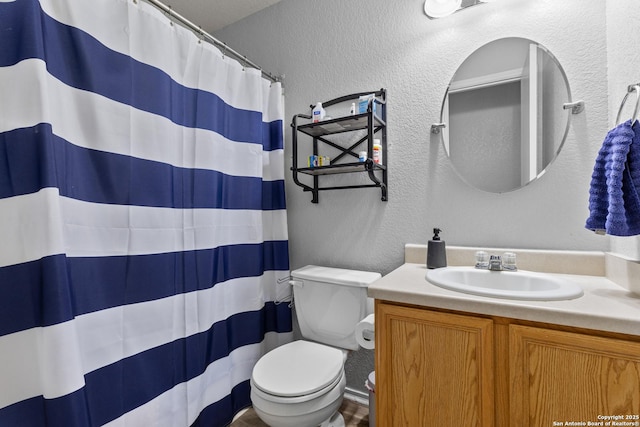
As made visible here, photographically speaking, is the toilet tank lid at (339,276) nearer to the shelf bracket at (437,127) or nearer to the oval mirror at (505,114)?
the oval mirror at (505,114)

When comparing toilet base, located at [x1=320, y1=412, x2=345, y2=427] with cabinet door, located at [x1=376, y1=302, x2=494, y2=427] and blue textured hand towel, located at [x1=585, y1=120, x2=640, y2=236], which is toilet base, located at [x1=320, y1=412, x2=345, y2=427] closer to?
cabinet door, located at [x1=376, y1=302, x2=494, y2=427]

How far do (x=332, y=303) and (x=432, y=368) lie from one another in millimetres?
636

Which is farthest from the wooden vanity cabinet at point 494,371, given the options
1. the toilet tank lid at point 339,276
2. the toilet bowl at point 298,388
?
the toilet tank lid at point 339,276

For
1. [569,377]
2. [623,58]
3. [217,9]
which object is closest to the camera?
[569,377]

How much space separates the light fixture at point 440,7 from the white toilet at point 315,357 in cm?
133

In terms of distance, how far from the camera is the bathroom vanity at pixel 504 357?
686 millimetres

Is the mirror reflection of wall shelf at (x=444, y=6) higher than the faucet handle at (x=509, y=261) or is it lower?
higher

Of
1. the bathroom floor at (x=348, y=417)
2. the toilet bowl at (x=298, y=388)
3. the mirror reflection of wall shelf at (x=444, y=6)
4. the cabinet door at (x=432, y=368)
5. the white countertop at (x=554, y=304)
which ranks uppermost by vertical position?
the mirror reflection of wall shelf at (x=444, y=6)

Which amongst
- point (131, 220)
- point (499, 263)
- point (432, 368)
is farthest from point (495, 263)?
point (131, 220)

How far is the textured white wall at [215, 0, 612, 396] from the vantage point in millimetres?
1136

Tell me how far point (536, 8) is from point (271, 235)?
67.0 inches

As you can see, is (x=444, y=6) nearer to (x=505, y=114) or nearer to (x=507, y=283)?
(x=505, y=114)

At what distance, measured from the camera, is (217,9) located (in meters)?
1.92

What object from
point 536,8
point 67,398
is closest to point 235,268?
point 67,398
